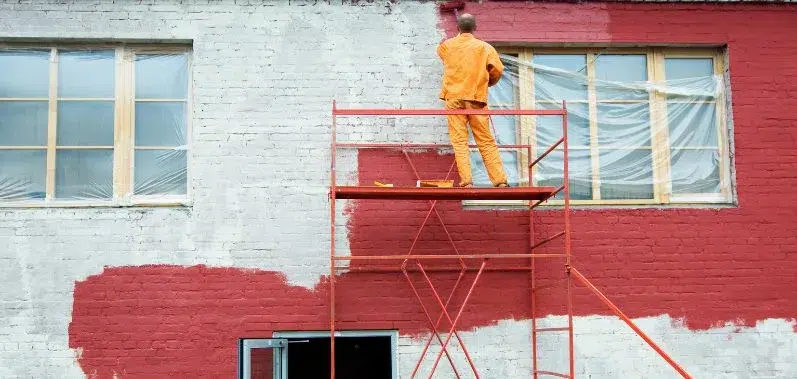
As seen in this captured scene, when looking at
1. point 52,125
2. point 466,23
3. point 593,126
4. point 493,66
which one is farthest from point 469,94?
point 52,125

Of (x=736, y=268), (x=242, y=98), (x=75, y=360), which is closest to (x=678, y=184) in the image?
(x=736, y=268)

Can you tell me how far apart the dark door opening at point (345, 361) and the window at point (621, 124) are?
4342 mm

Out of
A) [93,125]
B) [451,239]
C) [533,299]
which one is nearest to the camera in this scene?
[533,299]

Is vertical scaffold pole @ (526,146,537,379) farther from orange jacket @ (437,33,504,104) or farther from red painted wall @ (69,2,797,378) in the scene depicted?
orange jacket @ (437,33,504,104)

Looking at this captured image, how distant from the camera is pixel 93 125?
26.6 feet

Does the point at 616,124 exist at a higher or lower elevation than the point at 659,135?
higher

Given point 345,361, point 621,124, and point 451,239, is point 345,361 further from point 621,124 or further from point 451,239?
point 621,124

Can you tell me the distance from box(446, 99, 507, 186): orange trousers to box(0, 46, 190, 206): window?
2.59 meters

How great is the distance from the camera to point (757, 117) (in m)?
8.32

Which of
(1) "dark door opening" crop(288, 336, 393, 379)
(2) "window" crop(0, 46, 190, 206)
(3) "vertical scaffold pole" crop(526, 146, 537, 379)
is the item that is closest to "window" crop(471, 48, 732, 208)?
(3) "vertical scaffold pole" crop(526, 146, 537, 379)

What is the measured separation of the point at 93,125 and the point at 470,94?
3568 millimetres

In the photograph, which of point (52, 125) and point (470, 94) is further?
point (52, 125)

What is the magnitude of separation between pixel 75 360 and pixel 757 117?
678 cm

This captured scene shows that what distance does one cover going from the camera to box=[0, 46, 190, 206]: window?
8.01 metres
